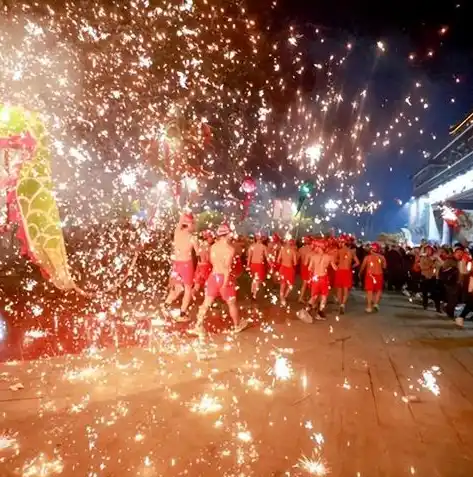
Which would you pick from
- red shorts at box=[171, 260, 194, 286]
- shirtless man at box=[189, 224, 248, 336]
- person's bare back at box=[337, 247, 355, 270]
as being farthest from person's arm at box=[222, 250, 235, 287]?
person's bare back at box=[337, 247, 355, 270]

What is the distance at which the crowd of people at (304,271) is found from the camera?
716cm

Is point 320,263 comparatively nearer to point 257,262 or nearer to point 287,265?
point 287,265

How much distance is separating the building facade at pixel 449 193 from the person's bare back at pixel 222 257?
10.8 metres

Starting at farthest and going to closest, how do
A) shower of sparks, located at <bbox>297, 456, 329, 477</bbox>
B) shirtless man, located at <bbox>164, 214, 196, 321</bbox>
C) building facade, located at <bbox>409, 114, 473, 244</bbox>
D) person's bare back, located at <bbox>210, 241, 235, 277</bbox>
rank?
1. building facade, located at <bbox>409, 114, 473, 244</bbox>
2. shirtless man, located at <bbox>164, 214, 196, 321</bbox>
3. person's bare back, located at <bbox>210, 241, 235, 277</bbox>
4. shower of sparks, located at <bbox>297, 456, 329, 477</bbox>

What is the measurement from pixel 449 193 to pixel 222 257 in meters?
15.6

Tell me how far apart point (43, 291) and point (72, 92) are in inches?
162

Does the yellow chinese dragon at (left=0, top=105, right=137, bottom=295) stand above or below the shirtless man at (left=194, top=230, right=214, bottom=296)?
above

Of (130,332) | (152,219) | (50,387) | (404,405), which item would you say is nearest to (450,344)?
(404,405)

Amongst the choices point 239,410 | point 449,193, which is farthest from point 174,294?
point 449,193

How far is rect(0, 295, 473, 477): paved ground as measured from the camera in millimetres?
3340

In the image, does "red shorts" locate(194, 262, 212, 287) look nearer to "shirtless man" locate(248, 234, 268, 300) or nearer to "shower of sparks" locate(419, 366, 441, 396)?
"shirtless man" locate(248, 234, 268, 300)

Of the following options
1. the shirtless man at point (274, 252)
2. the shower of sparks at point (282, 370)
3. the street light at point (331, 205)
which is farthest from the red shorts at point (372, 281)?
the street light at point (331, 205)

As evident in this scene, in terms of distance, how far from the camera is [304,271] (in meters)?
10.6

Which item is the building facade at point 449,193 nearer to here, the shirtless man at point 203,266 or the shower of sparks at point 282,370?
the shirtless man at point 203,266
